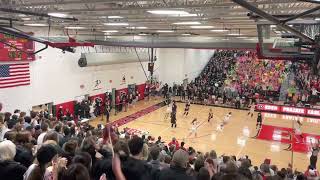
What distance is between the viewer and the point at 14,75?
1639cm

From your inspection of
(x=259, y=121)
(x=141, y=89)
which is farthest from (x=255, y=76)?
(x=259, y=121)

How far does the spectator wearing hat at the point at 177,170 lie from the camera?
11.8 feet

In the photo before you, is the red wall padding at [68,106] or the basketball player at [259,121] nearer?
the basketball player at [259,121]

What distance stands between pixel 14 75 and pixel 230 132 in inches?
485

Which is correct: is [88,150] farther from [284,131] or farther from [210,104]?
[210,104]

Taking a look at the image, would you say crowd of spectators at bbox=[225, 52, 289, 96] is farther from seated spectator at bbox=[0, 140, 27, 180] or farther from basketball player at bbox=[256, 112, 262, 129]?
seated spectator at bbox=[0, 140, 27, 180]

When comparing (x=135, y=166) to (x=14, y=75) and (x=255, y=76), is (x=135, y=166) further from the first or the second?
(x=255, y=76)

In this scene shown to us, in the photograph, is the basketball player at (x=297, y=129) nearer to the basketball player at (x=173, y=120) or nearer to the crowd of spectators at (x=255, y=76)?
the basketball player at (x=173, y=120)

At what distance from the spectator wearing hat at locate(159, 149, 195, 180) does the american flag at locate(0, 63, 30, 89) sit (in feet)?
47.2

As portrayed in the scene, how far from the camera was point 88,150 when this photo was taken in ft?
14.3

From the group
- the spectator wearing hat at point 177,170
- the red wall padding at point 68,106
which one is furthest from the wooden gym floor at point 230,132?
the spectator wearing hat at point 177,170

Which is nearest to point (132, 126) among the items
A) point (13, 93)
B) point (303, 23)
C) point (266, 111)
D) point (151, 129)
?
point (151, 129)

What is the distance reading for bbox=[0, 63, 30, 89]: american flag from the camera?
51.9 feet

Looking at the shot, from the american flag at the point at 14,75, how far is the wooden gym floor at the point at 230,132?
5.24 metres
